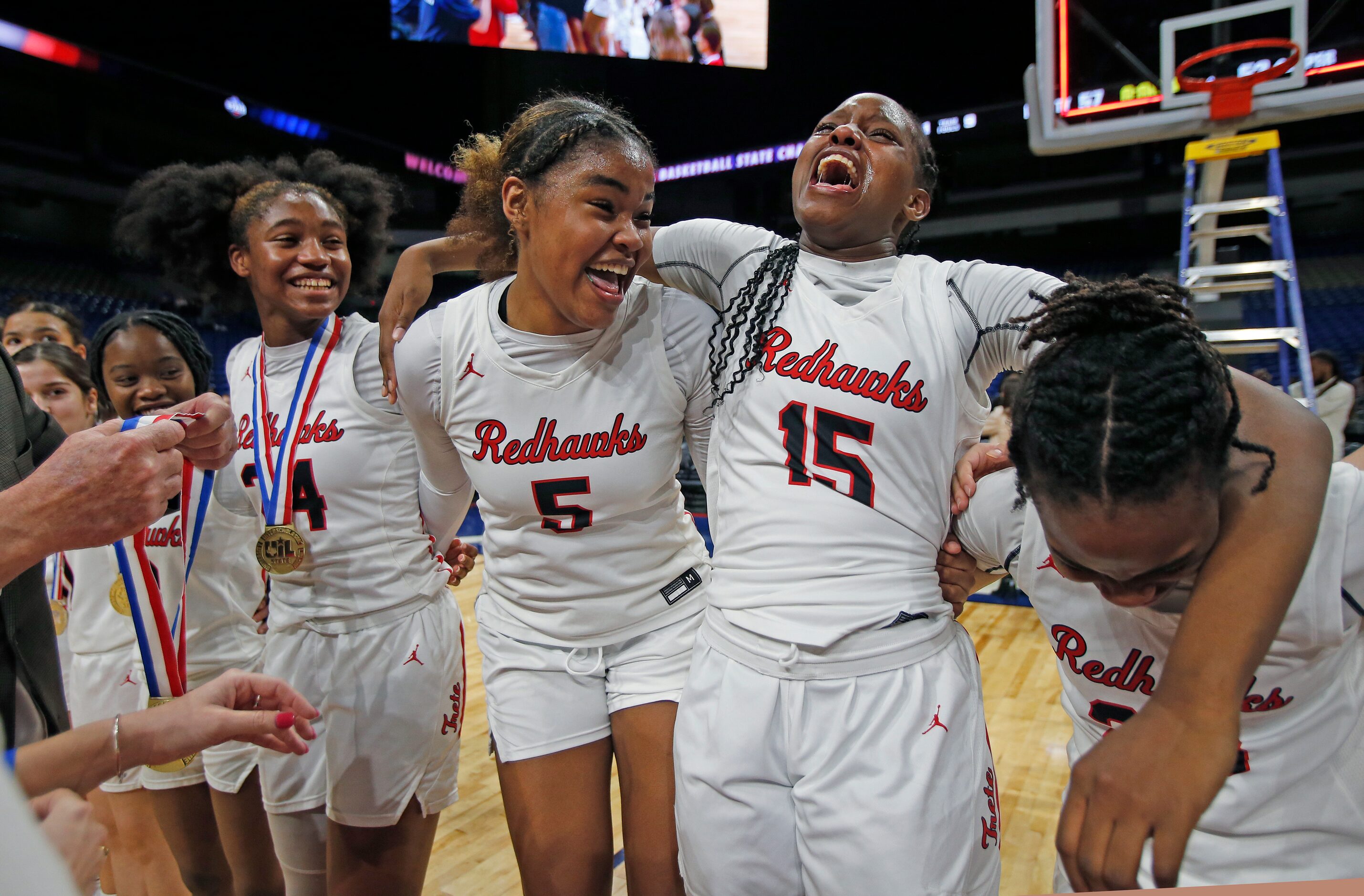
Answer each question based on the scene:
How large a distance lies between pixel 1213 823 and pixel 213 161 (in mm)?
14730

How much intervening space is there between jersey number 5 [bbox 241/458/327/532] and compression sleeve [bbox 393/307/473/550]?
28cm

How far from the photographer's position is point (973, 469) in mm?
1508

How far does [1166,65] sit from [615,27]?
24.5 ft

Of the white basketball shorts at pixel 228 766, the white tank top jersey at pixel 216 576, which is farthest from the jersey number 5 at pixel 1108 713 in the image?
the white tank top jersey at pixel 216 576

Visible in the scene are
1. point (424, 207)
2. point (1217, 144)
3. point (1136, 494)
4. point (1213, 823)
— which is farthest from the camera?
point (424, 207)

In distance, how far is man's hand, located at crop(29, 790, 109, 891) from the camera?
0.73m

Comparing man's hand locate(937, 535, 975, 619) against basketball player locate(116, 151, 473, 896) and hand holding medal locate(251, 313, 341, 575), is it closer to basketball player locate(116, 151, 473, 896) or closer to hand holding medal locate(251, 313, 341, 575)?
basketball player locate(116, 151, 473, 896)

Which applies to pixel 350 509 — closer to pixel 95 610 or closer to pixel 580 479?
pixel 580 479

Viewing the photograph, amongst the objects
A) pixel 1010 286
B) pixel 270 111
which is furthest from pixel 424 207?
pixel 1010 286

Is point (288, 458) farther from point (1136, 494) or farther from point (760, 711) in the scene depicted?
point (1136, 494)

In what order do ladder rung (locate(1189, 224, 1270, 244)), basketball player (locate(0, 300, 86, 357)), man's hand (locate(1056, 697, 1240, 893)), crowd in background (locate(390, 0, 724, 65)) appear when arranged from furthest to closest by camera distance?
crowd in background (locate(390, 0, 724, 65)) → ladder rung (locate(1189, 224, 1270, 244)) → basketball player (locate(0, 300, 86, 357)) → man's hand (locate(1056, 697, 1240, 893))

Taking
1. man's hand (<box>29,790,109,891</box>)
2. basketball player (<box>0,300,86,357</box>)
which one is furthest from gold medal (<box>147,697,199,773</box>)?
basketball player (<box>0,300,86,357</box>)

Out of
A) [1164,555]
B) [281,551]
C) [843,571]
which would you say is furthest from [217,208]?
[1164,555]

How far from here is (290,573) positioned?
2.21 metres
